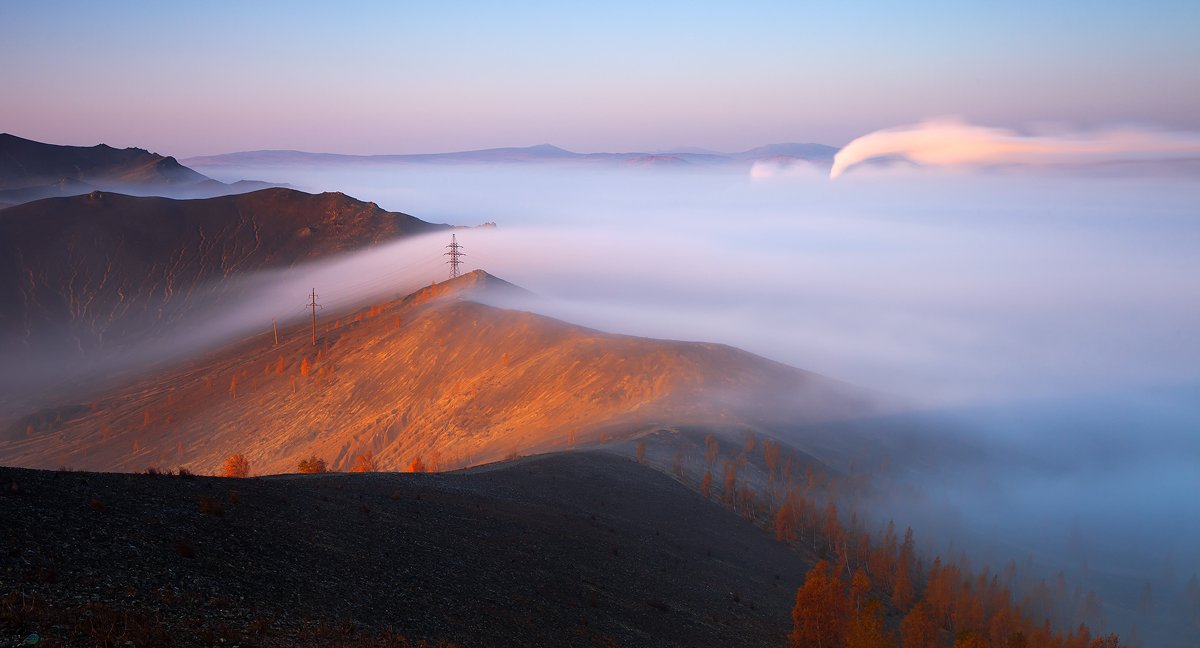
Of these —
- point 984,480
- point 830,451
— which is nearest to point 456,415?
point 830,451

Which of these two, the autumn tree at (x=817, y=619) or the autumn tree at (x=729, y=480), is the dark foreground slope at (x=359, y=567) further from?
the autumn tree at (x=729, y=480)

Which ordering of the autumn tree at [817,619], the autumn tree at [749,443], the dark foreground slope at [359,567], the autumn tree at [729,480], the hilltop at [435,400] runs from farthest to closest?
the hilltop at [435,400] → the autumn tree at [749,443] → the autumn tree at [729,480] → the autumn tree at [817,619] → the dark foreground slope at [359,567]

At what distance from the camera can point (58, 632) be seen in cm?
1903

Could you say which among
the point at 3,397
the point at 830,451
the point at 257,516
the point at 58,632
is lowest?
the point at 3,397

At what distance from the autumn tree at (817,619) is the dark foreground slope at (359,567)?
1292mm

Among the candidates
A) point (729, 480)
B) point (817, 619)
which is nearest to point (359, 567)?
point (817, 619)

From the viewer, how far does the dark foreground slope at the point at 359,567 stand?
73.6 ft

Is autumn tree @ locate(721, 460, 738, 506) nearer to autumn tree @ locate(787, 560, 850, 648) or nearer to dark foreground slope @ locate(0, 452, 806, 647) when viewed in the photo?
dark foreground slope @ locate(0, 452, 806, 647)

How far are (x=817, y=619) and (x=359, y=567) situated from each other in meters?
23.4

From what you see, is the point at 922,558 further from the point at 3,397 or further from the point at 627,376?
the point at 3,397

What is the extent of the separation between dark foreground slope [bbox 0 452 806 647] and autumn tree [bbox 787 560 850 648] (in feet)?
4.24

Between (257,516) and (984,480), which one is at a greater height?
(257,516)

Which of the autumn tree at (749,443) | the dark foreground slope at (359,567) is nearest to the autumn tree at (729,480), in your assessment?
the autumn tree at (749,443)

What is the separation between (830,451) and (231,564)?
306 feet
